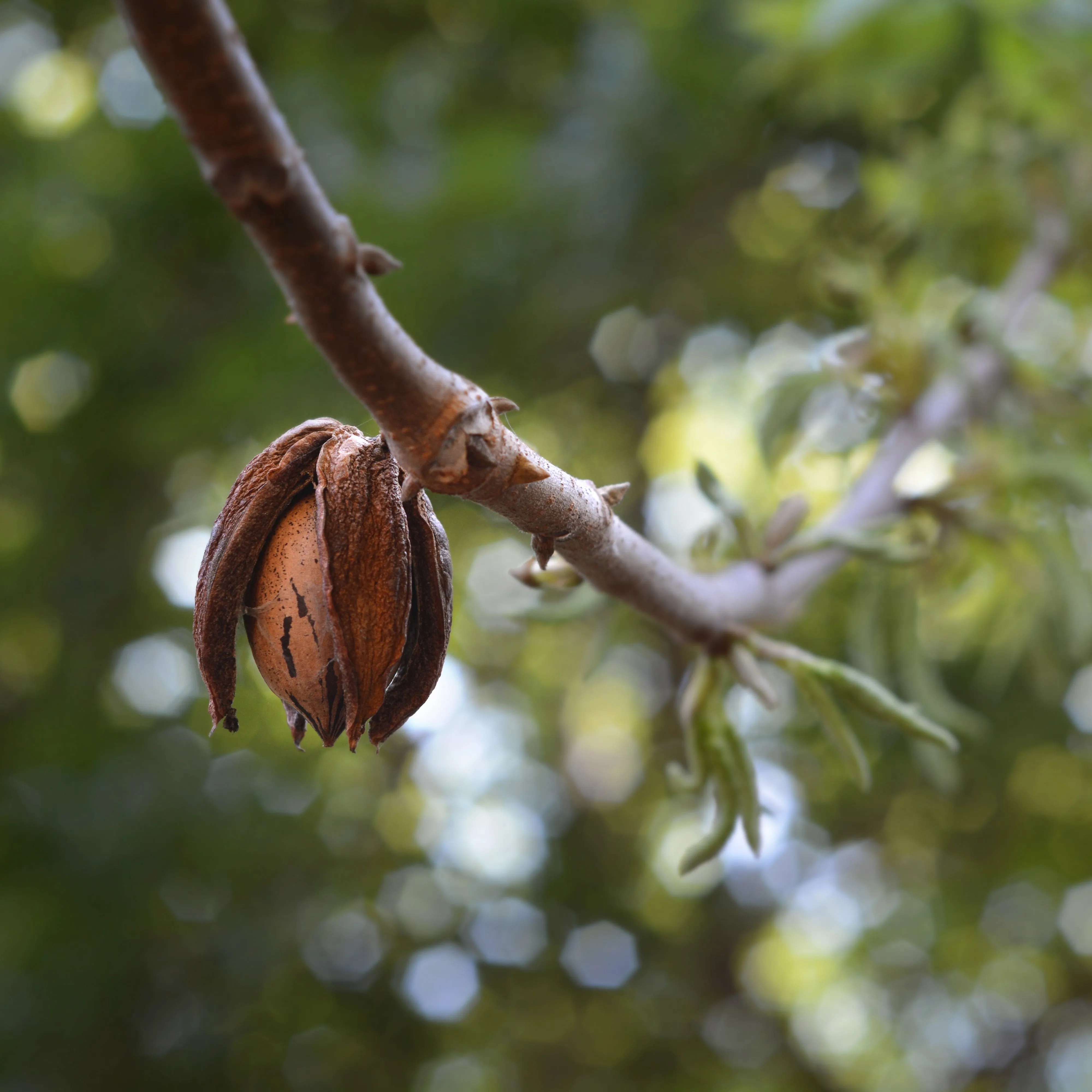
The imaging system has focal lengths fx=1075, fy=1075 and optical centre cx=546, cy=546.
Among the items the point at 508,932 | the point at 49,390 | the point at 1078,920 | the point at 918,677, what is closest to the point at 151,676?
the point at 49,390

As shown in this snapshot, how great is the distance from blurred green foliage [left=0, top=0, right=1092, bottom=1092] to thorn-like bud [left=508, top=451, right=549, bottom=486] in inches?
29.4

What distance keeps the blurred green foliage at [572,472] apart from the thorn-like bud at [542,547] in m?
0.68

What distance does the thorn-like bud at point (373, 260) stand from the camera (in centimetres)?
47

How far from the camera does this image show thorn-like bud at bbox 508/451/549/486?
56 cm

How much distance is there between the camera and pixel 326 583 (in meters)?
0.62

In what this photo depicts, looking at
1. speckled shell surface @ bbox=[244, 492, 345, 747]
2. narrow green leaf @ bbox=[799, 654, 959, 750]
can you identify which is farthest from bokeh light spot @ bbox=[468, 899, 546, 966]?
speckled shell surface @ bbox=[244, 492, 345, 747]

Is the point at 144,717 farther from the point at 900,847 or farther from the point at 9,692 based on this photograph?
the point at 900,847

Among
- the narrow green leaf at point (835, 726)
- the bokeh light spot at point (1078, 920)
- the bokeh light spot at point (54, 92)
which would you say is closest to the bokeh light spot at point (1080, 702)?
the bokeh light spot at point (1078, 920)

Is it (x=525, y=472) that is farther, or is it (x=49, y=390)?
(x=49, y=390)

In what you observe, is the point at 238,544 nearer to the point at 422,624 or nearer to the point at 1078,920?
the point at 422,624

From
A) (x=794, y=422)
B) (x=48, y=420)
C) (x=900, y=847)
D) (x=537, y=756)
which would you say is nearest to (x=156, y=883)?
(x=48, y=420)

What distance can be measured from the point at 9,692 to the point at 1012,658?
2.79m

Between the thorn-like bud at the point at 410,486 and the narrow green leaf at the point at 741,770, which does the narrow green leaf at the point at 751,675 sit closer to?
the narrow green leaf at the point at 741,770

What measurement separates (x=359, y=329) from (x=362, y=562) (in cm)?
20
